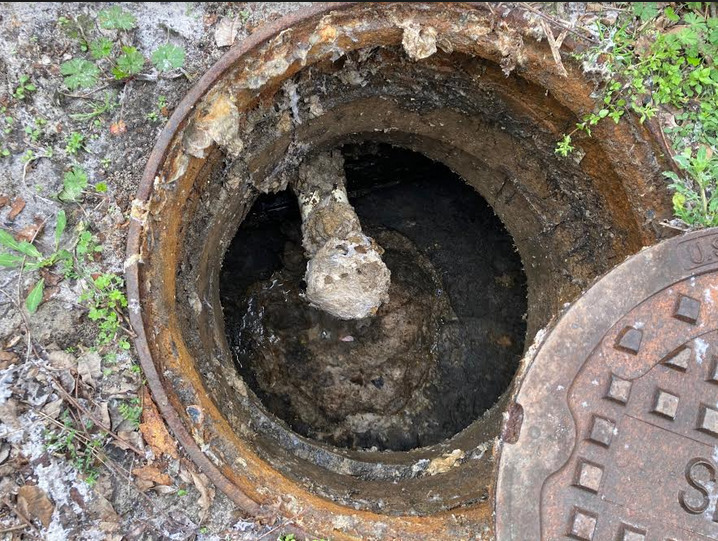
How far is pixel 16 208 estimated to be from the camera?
6.64ft

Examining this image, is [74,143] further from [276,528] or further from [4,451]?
[276,528]

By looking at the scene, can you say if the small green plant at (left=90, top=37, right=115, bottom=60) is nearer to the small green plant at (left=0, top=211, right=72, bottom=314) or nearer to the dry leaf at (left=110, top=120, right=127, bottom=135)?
the dry leaf at (left=110, top=120, right=127, bottom=135)

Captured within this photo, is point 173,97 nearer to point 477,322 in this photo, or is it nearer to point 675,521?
point 675,521

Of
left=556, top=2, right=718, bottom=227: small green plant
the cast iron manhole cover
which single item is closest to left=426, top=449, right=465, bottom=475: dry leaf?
the cast iron manhole cover

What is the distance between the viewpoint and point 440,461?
10.6ft

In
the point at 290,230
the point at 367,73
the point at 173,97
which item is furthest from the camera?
the point at 290,230

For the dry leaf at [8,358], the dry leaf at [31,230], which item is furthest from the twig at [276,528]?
the dry leaf at [31,230]

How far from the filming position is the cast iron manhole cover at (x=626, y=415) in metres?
1.82

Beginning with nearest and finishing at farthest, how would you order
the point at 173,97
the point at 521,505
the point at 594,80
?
the point at 521,505 → the point at 173,97 → the point at 594,80

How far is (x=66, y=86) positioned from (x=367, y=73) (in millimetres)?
1354

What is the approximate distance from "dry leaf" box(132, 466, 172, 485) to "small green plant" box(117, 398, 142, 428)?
0.52ft

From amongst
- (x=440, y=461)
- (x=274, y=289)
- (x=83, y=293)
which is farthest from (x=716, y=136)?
(x=274, y=289)

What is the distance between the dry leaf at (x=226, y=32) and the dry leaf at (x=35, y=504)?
1762mm

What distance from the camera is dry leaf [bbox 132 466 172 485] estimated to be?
6.46ft
